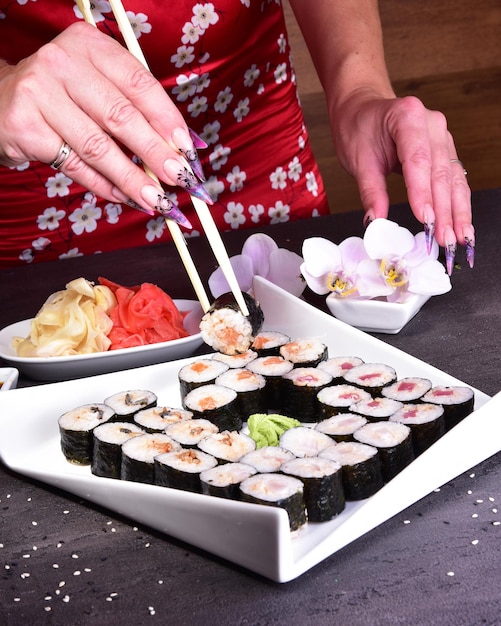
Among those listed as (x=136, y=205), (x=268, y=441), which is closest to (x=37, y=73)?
(x=136, y=205)

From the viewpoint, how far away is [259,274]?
1.58 m

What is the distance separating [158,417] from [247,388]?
0.42 feet

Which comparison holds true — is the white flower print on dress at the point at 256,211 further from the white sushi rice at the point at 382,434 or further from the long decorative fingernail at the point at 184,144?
the white sushi rice at the point at 382,434

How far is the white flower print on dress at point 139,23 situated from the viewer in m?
1.75

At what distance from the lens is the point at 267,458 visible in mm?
995

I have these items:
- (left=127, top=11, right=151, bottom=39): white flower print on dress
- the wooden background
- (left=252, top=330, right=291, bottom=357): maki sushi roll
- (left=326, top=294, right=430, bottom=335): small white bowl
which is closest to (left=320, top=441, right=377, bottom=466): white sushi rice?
(left=252, top=330, right=291, bottom=357): maki sushi roll

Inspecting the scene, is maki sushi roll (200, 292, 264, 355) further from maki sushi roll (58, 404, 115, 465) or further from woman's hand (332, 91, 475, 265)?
woman's hand (332, 91, 475, 265)

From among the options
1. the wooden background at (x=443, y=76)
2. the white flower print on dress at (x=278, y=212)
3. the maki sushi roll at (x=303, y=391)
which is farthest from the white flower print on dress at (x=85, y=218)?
the wooden background at (x=443, y=76)

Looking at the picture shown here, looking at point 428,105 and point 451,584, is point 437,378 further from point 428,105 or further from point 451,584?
point 428,105

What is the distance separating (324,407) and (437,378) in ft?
0.54

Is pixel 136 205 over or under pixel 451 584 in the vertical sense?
over

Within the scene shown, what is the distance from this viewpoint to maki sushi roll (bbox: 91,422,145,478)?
3.44 feet

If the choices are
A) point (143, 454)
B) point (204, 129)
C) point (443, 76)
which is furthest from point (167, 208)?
point (443, 76)

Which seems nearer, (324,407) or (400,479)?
(400,479)
